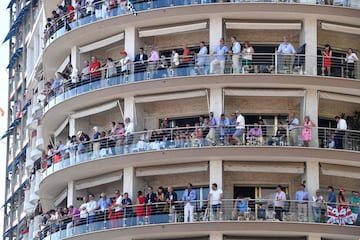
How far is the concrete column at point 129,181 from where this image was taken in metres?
53.8

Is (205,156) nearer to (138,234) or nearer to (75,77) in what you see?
(138,234)

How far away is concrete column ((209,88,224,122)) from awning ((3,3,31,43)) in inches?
1249

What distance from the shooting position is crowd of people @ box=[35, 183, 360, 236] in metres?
51.1

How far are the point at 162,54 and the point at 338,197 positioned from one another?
433 inches

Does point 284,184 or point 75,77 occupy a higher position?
point 75,77

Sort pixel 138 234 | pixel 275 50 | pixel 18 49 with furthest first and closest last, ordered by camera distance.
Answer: pixel 18 49
pixel 275 50
pixel 138 234

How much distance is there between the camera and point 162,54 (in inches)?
2250

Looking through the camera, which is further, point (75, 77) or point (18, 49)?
point (18, 49)

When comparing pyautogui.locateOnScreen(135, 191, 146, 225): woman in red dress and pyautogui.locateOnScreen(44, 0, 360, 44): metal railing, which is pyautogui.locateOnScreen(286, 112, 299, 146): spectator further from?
pyautogui.locateOnScreen(135, 191, 146, 225): woman in red dress

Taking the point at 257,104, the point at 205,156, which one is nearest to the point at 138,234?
the point at 205,156

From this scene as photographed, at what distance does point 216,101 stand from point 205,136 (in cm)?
186

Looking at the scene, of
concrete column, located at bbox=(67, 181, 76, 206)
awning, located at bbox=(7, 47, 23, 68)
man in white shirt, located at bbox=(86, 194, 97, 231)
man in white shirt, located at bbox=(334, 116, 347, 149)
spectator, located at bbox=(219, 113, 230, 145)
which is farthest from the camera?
awning, located at bbox=(7, 47, 23, 68)

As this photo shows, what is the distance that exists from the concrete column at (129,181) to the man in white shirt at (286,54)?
26.3 feet

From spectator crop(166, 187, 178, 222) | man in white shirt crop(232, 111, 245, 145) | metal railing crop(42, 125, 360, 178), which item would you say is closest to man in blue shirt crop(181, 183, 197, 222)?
spectator crop(166, 187, 178, 222)
